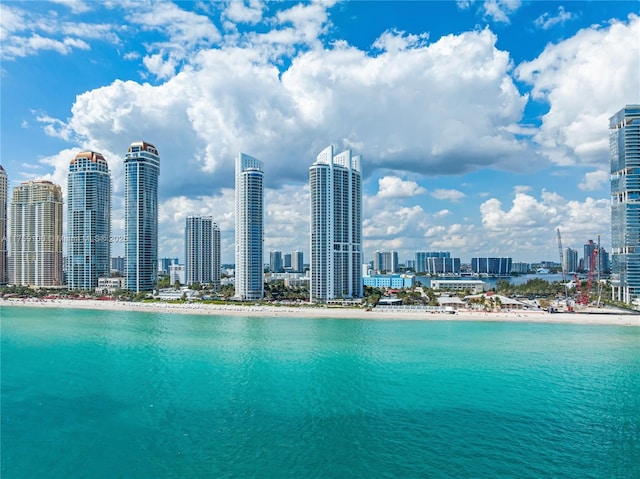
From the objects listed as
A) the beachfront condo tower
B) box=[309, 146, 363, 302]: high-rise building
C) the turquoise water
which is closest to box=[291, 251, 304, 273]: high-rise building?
box=[309, 146, 363, 302]: high-rise building

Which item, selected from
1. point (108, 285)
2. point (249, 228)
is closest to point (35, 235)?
point (108, 285)

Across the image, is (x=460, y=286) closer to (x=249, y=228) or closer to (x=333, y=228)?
(x=333, y=228)

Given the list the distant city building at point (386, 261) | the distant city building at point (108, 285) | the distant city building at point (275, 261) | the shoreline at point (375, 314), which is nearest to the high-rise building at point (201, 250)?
the distant city building at point (108, 285)

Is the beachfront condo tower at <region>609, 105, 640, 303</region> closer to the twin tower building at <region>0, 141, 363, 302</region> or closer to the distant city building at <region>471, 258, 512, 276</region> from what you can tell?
the twin tower building at <region>0, 141, 363, 302</region>

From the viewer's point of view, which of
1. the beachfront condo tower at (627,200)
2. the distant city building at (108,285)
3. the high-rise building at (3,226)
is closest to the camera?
the beachfront condo tower at (627,200)

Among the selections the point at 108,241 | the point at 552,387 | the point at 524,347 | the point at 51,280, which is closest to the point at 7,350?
the point at 552,387

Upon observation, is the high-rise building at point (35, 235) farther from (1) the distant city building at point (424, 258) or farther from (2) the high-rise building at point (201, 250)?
(1) the distant city building at point (424, 258)

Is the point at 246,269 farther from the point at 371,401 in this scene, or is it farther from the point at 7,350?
the point at 371,401
